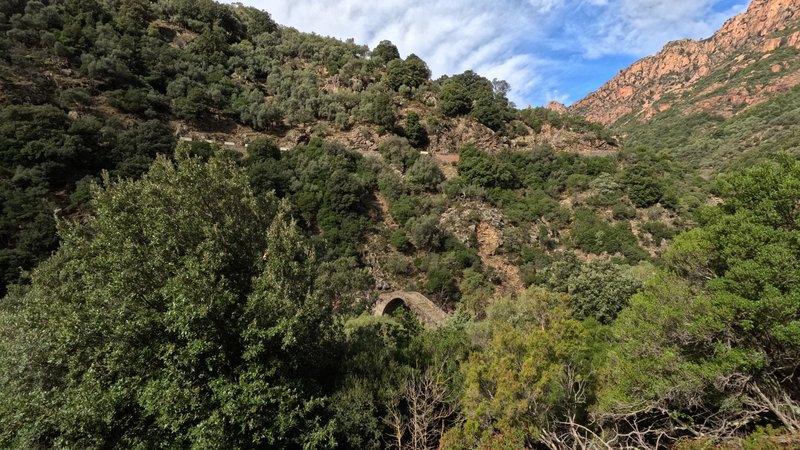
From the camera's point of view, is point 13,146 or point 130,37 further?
point 130,37

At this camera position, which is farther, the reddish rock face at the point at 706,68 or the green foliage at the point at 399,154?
the reddish rock face at the point at 706,68

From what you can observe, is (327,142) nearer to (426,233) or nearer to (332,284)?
(426,233)

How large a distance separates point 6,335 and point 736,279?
71.6 ft

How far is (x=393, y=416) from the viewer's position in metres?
13.4

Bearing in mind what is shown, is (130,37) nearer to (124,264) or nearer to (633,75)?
(124,264)

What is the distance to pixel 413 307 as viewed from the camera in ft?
87.0

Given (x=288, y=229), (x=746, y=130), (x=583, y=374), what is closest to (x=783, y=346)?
(x=583, y=374)

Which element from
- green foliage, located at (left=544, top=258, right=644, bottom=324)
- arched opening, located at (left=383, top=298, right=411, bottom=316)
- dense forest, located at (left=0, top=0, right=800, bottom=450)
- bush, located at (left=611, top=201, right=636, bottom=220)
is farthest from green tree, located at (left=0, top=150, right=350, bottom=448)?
bush, located at (left=611, top=201, right=636, bottom=220)

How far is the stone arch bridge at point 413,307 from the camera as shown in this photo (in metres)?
25.9

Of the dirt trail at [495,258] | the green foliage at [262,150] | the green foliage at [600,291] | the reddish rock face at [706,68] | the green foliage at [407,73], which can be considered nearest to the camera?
the green foliage at [600,291]

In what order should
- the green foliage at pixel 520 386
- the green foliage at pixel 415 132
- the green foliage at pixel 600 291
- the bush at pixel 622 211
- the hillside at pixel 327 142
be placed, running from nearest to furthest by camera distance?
the green foliage at pixel 520 386 → the green foliage at pixel 600 291 → the hillside at pixel 327 142 → the bush at pixel 622 211 → the green foliage at pixel 415 132

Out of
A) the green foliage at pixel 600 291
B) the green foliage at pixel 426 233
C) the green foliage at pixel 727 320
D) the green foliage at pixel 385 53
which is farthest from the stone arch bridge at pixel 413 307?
the green foliage at pixel 385 53

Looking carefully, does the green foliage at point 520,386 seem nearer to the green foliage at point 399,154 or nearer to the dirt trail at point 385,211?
the dirt trail at point 385,211

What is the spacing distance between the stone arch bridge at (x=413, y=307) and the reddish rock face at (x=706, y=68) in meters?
90.9
